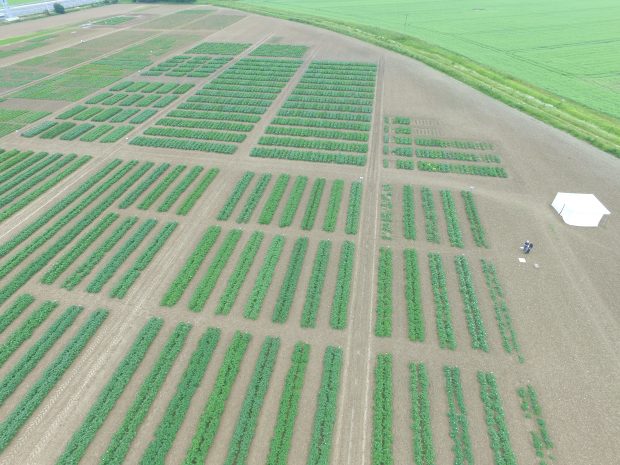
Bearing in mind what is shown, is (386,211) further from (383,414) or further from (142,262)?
(142,262)

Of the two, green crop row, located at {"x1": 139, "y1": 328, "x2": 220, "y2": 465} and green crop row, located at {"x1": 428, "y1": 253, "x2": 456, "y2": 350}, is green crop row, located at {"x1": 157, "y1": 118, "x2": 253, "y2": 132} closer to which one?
green crop row, located at {"x1": 428, "y1": 253, "x2": 456, "y2": 350}

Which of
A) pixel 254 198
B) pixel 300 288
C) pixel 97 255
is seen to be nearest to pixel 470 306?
pixel 300 288

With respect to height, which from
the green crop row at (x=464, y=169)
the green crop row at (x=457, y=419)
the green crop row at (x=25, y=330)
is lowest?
the green crop row at (x=457, y=419)

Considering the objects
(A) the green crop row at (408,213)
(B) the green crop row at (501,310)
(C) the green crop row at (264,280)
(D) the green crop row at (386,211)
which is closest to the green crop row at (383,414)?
(B) the green crop row at (501,310)

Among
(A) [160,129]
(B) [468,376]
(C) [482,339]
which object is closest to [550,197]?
(C) [482,339]

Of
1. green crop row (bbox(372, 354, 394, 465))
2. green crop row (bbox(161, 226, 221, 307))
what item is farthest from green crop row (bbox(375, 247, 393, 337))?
green crop row (bbox(161, 226, 221, 307))

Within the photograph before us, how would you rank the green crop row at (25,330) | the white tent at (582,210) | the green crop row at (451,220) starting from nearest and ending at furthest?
the green crop row at (25,330), the green crop row at (451,220), the white tent at (582,210)

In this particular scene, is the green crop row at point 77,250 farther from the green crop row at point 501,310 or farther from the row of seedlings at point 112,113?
the green crop row at point 501,310
